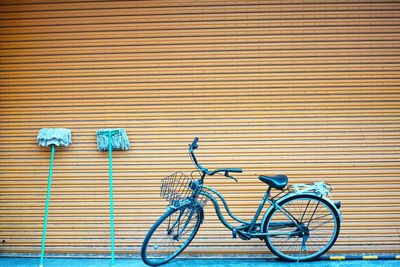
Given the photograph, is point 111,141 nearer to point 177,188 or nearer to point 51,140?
point 51,140

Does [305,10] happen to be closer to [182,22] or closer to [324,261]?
[182,22]

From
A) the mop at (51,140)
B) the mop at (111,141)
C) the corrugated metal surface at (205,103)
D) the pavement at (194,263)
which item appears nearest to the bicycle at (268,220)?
the pavement at (194,263)

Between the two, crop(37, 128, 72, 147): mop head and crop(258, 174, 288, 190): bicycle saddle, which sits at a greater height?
crop(37, 128, 72, 147): mop head

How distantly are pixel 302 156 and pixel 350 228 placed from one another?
1096 mm

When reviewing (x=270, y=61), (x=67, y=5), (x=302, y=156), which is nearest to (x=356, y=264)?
(x=302, y=156)

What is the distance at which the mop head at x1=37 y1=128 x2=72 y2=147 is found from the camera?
5625 millimetres

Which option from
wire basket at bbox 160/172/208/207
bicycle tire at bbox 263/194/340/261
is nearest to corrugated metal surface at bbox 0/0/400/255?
wire basket at bbox 160/172/208/207

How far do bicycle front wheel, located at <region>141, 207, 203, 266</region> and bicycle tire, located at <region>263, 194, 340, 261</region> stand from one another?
2.84ft

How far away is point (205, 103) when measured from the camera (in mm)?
5805

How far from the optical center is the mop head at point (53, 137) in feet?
18.5

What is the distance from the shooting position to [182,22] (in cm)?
582

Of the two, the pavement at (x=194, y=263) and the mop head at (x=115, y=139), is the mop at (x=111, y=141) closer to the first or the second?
the mop head at (x=115, y=139)

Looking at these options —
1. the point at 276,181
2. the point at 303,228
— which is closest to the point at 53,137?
the point at 276,181

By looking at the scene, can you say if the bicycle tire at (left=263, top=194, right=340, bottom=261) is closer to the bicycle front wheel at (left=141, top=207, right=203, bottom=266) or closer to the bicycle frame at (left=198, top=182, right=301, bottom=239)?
the bicycle frame at (left=198, top=182, right=301, bottom=239)
